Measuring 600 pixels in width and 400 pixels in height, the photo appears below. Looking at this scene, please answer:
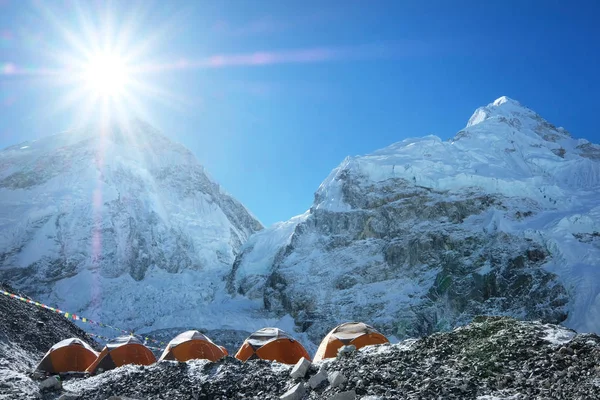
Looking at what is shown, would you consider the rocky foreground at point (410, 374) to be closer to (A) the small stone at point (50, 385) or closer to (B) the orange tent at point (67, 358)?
(A) the small stone at point (50, 385)

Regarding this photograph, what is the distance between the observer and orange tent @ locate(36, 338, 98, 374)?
16.8 m

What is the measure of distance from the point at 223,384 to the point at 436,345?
14.5 feet

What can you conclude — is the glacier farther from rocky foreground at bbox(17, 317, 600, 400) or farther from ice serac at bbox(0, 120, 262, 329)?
rocky foreground at bbox(17, 317, 600, 400)

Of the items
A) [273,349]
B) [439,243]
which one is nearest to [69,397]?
[273,349]

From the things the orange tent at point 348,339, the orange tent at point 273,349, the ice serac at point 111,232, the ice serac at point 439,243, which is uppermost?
the ice serac at point 111,232

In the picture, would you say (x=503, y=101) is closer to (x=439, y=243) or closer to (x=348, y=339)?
(x=439, y=243)

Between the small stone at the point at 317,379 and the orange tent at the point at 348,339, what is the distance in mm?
9810

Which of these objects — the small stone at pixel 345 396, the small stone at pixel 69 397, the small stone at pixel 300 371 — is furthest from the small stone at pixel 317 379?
the small stone at pixel 69 397

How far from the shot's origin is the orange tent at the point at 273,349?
20.7m

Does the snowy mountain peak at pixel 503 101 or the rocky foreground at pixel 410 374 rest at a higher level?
the snowy mountain peak at pixel 503 101

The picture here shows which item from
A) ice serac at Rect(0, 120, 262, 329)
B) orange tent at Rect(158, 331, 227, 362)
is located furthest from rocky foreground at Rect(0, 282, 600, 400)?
ice serac at Rect(0, 120, 262, 329)

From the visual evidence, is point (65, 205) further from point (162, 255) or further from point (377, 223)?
point (377, 223)

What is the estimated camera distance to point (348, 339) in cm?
1842

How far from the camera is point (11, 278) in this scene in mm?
86625
